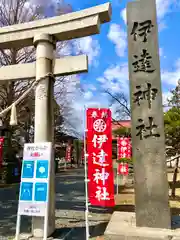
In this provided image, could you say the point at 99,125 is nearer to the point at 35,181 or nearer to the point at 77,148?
the point at 35,181

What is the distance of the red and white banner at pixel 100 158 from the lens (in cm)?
474

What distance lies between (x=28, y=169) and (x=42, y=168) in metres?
0.32

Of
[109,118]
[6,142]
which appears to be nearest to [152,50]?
[109,118]

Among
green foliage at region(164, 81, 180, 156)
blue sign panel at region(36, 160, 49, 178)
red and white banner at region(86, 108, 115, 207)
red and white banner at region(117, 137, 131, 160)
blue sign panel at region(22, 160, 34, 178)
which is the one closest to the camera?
blue sign panel at region(36, 160, 49, 178)

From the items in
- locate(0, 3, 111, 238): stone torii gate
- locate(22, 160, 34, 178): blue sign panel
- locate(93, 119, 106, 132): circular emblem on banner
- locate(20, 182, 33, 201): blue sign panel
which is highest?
locate(0, 3, 111, 238): stone torii gate

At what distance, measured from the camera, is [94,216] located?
6805 millimetres

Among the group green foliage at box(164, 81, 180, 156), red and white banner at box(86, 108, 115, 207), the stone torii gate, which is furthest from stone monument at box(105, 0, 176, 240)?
green foliage at box(164, 81, 180, 156)

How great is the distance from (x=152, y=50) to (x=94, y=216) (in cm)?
499

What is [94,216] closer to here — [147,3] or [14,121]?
[14,121]

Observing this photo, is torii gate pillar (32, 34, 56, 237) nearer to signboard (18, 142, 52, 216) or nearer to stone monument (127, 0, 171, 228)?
signboard (18, 142, 52, 216)

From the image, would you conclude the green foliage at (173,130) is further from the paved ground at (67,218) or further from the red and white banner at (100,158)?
the red and white banner at (100,158)

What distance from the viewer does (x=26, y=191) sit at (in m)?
4.38

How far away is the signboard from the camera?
4.24m

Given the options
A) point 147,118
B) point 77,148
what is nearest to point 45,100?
point 147,118
